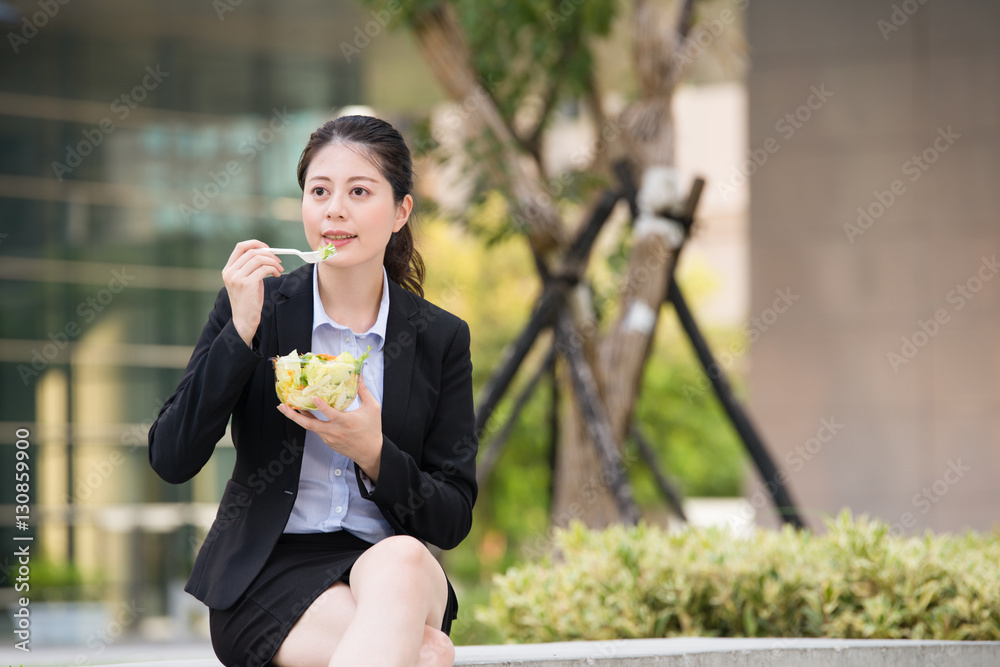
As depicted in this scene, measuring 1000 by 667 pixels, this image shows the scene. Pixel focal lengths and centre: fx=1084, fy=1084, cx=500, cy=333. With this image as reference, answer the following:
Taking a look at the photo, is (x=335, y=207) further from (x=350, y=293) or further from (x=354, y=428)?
(x=354, y=428)

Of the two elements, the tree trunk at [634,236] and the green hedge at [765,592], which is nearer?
the green hedge at [765,592]

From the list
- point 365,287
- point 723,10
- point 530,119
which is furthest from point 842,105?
point 365,287

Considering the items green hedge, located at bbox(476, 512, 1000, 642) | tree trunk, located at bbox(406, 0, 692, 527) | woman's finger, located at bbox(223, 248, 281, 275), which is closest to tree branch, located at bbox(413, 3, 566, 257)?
tree trunk, located at bbox(406, 0, 692, 527)

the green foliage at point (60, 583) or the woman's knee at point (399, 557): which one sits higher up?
the woman's knee at point (399, 557)

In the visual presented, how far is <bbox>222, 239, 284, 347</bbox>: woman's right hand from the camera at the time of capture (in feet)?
6.61

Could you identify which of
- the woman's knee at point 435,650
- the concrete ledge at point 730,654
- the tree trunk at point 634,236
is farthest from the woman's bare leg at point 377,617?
the tree trunk at point 634,236

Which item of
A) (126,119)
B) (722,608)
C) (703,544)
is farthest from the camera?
(126,119)

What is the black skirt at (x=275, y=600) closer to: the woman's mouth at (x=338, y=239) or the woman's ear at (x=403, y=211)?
the woman's mouth at (x=338, y=239)

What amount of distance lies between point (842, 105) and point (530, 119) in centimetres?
250

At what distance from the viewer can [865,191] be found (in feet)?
26.8

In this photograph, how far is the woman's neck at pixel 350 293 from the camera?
2277mm

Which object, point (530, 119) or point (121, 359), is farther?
point (121, 359)

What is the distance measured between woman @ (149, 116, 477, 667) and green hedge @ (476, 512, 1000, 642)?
1591 millimetres

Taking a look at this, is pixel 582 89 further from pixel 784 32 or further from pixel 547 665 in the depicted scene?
pixel 547 665
